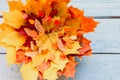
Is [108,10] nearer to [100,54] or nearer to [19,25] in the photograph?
[100,54]

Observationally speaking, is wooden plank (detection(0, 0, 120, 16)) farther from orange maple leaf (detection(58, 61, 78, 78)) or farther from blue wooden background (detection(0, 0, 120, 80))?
orange maple leaf (detection(58, 61, 78, 78))

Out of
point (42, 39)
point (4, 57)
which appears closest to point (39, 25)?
point (42, 39)

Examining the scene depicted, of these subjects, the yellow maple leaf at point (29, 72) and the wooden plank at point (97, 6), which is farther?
the wooden plank at point (97, 6)

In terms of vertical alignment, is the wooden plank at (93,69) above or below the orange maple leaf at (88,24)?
below

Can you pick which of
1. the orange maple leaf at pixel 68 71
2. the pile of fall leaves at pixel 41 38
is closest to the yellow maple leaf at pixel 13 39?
the pile of fall leaves at pixel 41 38

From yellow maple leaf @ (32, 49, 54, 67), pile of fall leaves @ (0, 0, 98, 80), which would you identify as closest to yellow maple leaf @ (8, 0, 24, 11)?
pile of fall leaves @ (0, 0, 98, 80)

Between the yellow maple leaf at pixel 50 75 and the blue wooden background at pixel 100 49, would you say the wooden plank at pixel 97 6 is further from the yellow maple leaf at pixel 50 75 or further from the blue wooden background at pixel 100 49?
the yellow maple leaf at pixel 50 75

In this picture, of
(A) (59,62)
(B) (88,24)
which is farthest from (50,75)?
(B) (88,24)

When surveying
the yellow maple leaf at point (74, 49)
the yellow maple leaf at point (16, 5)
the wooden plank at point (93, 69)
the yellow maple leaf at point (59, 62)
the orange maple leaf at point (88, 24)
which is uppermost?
the yellow maple leaf at point (16, 5)
